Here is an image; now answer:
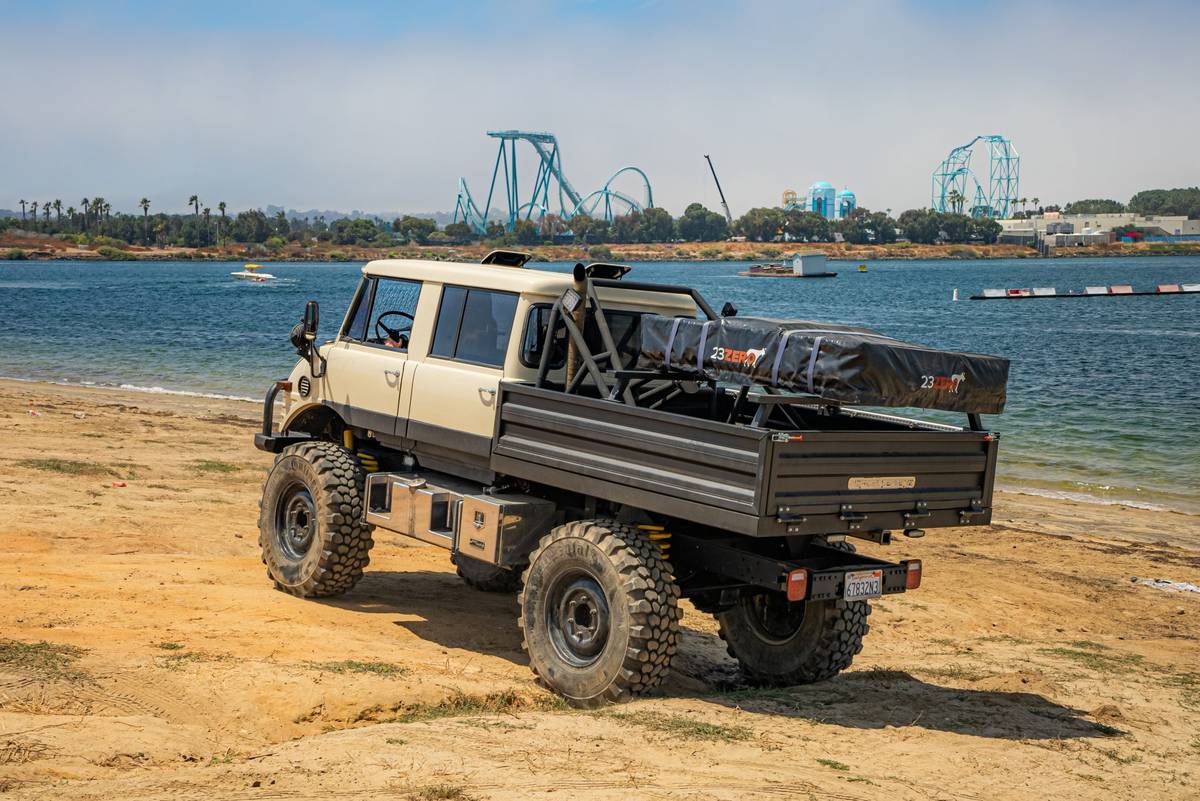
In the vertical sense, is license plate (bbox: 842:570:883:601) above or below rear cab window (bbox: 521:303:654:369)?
below

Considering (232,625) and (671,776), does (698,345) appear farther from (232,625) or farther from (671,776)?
(232,625)

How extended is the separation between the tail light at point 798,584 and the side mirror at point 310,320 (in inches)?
181

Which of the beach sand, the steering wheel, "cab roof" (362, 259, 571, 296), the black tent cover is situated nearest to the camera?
the beach sand

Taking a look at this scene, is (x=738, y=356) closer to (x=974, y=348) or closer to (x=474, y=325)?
(x=474, y=325)

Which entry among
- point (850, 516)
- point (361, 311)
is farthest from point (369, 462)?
point (850, 516)

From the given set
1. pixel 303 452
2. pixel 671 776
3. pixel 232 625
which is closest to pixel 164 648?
pixel 232 625

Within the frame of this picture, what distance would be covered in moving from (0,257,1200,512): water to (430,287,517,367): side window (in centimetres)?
1492

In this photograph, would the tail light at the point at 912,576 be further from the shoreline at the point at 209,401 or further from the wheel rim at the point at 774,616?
the shoreline at the point at 209,401

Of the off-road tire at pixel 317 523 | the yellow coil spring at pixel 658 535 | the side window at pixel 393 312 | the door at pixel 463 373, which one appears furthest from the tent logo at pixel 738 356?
the off-road tire at pixel 317 523

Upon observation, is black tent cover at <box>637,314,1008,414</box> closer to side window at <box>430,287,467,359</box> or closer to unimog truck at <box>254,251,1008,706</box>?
unimog truck at <box>254,251,1008,706</box>

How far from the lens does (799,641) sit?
9055 mm

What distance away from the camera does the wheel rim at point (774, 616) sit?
30.0ft

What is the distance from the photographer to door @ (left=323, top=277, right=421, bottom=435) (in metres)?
10.0

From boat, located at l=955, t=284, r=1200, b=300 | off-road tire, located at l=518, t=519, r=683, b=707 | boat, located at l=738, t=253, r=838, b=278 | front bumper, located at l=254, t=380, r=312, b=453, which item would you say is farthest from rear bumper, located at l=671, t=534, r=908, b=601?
boat, located at l=738, t=253, r=838, b=278
